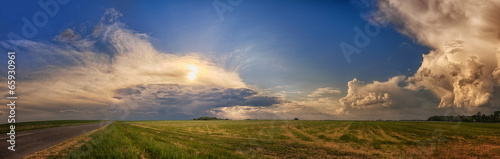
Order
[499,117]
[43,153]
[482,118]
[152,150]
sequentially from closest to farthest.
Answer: [43,153] < [152,150] < [499,117] < [482,118]

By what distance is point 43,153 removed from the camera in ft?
39.4

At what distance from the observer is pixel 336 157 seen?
50.8ft

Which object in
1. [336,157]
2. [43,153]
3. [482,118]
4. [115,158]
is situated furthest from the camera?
[482,118]

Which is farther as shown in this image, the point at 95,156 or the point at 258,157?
the point at 258,157

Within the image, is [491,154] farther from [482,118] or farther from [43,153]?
[482,118]

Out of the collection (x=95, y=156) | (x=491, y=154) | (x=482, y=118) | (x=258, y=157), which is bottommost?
(x=482, y=118)

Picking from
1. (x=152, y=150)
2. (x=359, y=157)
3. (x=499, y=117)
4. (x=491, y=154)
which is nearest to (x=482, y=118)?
(x=499, y=117)

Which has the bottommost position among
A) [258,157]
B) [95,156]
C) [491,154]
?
[491,154]

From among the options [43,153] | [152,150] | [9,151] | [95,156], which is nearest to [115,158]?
[95,156]

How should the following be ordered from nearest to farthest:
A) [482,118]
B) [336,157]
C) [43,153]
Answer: [43,153] < [336,157] < [482,118]

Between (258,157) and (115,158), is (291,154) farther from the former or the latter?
(115,158)

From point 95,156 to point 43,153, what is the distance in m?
3.58

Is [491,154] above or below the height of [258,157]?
below

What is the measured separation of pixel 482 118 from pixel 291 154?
775 ft
